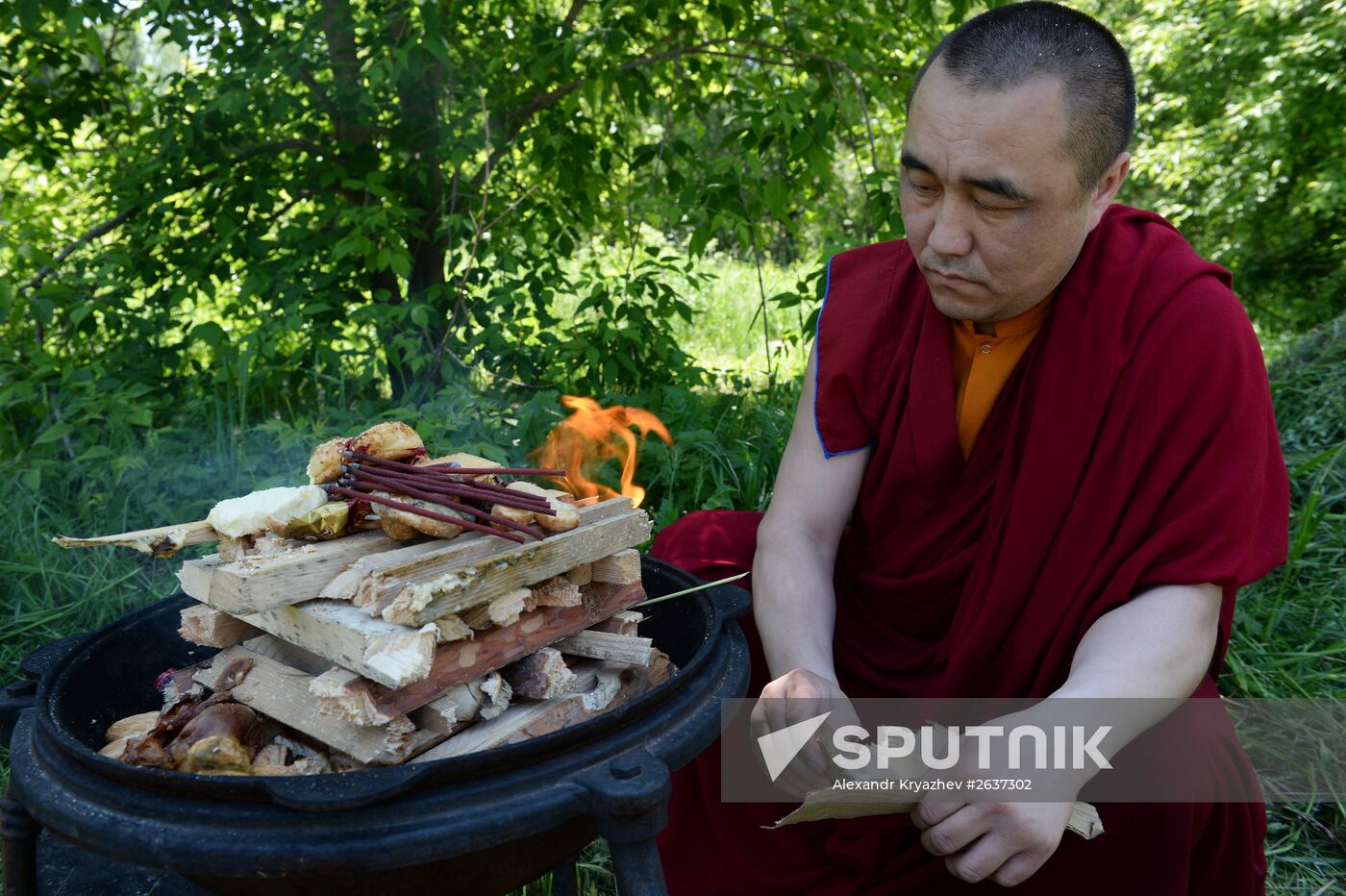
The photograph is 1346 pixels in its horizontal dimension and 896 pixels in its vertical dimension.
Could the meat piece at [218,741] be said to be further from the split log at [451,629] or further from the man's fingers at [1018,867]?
the man's fingers at [1018,867]

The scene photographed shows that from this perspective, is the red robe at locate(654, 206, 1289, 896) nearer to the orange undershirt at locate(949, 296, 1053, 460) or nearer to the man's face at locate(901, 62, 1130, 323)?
the orange undershirt at locate(949, 296, 1053, 460)

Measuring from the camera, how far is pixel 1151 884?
1.66 metres

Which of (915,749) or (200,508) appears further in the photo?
(200,508)

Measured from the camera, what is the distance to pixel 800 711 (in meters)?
1.75

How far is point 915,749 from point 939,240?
91cm

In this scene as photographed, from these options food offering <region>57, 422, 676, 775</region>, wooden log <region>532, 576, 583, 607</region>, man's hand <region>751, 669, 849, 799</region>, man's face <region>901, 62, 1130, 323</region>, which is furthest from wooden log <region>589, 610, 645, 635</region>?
man's face <region>901, 62, 1130, 323</region>

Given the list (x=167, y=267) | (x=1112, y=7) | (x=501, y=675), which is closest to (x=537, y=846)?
(x=501, y=675)

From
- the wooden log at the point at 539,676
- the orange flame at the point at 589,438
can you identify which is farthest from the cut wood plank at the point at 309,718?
the orange flame at the point at 589,438

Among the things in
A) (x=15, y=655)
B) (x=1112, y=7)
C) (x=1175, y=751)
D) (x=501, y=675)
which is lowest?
(x=15, y=655)

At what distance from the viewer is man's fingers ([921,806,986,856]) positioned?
1.49 metres

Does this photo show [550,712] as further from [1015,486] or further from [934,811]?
[1015,486]

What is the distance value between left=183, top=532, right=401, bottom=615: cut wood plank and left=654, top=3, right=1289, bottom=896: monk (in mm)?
844

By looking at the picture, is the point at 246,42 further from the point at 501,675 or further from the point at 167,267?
the point at 501,675

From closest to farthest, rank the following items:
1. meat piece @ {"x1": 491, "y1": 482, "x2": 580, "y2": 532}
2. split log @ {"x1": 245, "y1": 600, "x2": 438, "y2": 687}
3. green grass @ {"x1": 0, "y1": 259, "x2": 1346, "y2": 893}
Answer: split log @ {"x1": 245, "y1": 600, "x2": 438, "y2": 687} < meat piece @ {"x1": 491, "y1": 482, "x2": 580, "y2": 532} < green grass @ {"x1": 0, "y1": 259, "x2": 1346, "y2": 893}
